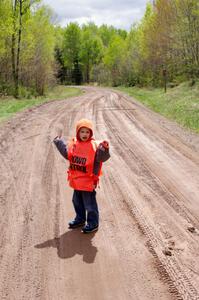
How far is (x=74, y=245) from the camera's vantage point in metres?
4.82

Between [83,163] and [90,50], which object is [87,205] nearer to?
[83,163]

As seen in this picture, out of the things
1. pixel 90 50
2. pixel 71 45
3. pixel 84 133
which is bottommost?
pixel 84 133

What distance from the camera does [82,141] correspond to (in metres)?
5.17

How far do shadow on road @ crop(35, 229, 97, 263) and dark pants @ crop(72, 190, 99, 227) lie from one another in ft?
0.63

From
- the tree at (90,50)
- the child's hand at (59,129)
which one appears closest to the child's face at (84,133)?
the child's hand at (59,129)

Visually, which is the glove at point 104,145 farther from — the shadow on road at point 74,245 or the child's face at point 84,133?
the shadow on road at point 74,245

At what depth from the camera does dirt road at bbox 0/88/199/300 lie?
3947 mm

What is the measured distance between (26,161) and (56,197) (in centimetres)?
244

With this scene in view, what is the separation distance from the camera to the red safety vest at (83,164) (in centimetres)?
510

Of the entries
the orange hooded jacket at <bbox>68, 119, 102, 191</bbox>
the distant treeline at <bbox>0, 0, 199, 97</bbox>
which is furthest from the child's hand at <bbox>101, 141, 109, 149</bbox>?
the distant treeline at <bbox>0, 0, 199, 97</bbox>

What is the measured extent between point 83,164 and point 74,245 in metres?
1.07

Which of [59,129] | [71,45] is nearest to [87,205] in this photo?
[59,129]

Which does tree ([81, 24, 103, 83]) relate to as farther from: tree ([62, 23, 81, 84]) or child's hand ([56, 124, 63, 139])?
child's hand ([56, 124, 63, 139])

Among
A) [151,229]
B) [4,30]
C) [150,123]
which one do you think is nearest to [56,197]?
[151,229]
